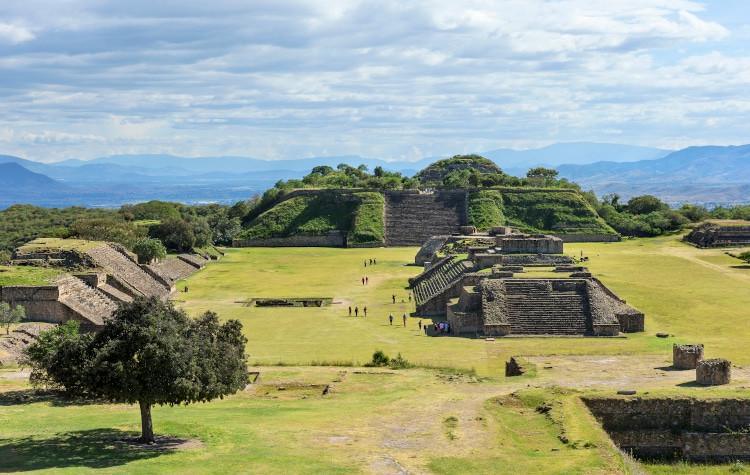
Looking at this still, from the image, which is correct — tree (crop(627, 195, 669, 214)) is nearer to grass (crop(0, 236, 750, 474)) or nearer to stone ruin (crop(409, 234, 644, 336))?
grass (crop(0, 236, 750, 474))

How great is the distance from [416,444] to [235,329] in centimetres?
591

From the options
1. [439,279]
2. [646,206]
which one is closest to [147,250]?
[439,279]

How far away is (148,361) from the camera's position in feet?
73.3

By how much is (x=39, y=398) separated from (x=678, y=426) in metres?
19.8

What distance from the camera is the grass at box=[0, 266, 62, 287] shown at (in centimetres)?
4691

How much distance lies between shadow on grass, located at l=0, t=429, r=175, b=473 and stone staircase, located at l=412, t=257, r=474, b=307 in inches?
1163

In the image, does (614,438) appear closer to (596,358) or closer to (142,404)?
(596,358)

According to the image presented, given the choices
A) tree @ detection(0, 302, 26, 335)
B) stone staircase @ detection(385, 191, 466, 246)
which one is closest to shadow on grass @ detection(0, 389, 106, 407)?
tree @ detection(0, 302, 26, 335)

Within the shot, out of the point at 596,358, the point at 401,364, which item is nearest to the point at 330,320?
the point at 401,364

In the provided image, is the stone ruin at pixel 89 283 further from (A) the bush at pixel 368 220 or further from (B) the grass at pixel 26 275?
(A) the bush at pixel 368 220

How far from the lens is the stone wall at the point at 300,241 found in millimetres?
97375

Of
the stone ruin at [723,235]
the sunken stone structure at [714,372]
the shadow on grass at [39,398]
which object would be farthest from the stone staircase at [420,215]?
the shadow on grass at [39,398]

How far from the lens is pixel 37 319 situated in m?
45.4

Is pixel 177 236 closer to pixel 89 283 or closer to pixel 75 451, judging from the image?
pixel 89 283
